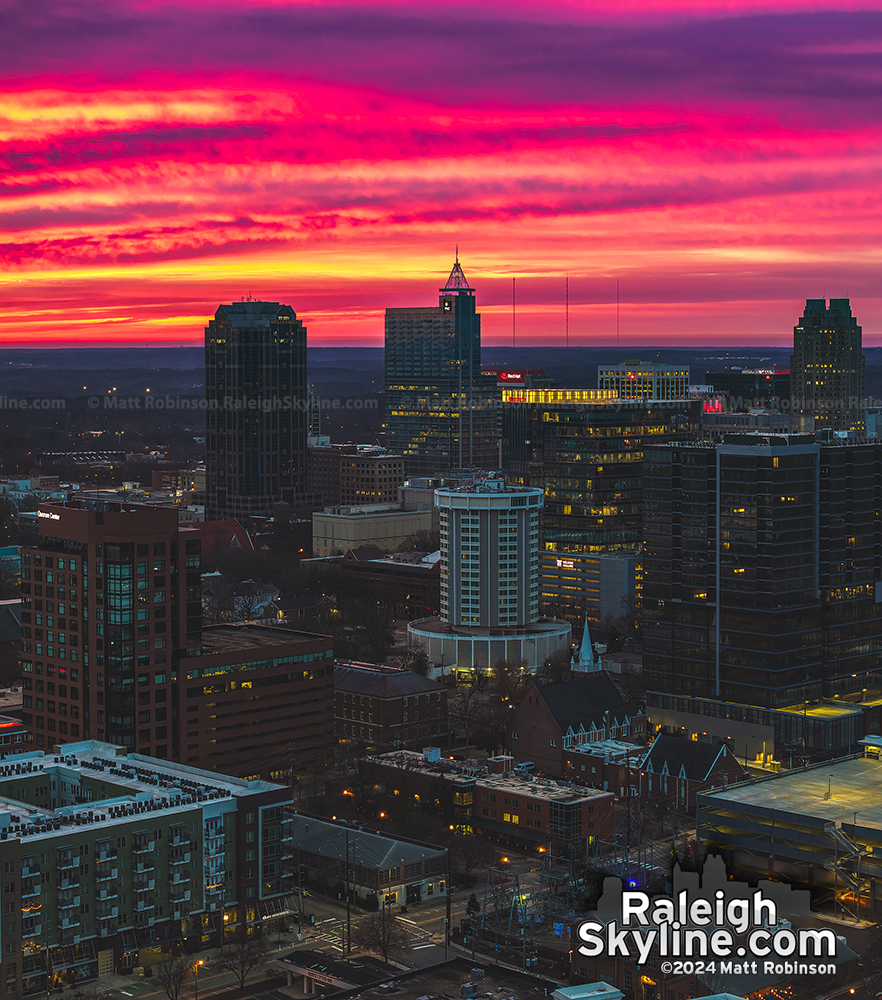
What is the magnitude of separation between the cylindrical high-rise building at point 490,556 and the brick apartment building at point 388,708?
93.3ft

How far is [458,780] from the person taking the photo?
119938mm

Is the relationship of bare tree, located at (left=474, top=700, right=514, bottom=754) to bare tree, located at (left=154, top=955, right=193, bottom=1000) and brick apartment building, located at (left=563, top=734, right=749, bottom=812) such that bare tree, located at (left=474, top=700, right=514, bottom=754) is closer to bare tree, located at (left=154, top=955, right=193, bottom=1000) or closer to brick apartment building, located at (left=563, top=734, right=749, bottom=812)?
brick apartment building, located at (left=563, top=734, right=749, bottom=812)

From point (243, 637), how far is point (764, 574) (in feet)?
143

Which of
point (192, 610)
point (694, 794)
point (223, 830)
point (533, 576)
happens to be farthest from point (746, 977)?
point (533, 576)

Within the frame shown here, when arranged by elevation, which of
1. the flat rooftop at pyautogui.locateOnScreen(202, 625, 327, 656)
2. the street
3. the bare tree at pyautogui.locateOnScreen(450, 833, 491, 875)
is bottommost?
the street

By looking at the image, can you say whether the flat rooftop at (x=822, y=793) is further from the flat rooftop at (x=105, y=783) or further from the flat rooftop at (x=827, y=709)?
the flat rooftop at (x=105, y=783)

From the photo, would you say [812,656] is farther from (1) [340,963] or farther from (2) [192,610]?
(1) [340,963]

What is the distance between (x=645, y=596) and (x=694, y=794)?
99.5 feet

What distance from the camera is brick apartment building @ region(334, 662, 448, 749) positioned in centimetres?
13988

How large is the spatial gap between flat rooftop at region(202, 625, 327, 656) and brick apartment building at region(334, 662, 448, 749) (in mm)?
9231

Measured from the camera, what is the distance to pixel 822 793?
112625 mm

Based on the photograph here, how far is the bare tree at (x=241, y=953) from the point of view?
3620 inches

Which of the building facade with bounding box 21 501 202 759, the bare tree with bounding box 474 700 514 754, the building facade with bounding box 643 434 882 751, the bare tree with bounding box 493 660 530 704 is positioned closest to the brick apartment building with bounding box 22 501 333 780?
the building facade with bounding box 21 501 202 759

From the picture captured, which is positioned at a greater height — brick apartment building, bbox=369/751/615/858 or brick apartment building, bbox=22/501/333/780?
brick apartment building, bbox=22/501/333/780
